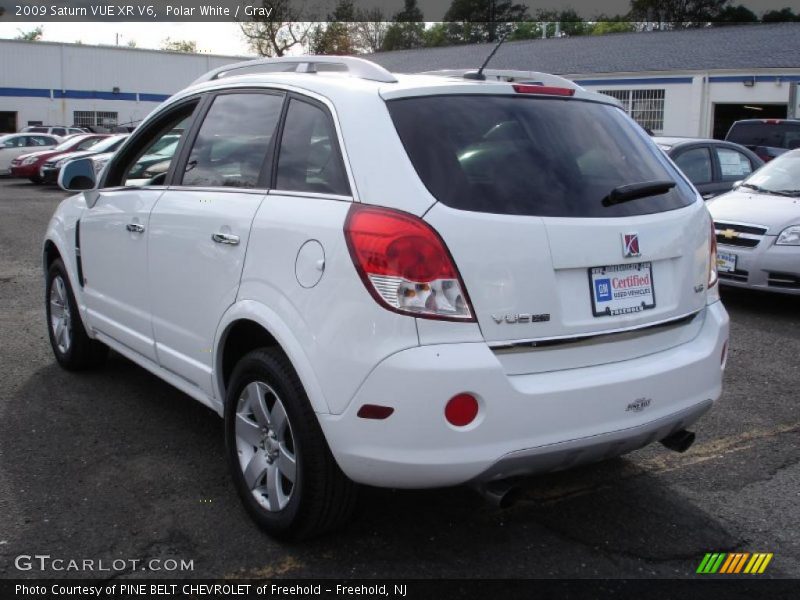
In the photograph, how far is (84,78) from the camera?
47.3 metres

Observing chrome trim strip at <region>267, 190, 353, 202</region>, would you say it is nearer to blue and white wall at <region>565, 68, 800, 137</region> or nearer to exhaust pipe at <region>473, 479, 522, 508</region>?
exhaust pipe at <region>473, 479, 522, 508</region>

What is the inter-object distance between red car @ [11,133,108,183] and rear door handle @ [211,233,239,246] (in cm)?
2220

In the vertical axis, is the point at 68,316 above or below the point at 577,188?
below

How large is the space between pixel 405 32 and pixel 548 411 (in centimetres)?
8759

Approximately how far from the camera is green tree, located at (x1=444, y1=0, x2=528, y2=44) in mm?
85062

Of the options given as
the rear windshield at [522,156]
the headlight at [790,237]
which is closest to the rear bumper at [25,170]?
the headlight at [790,237]

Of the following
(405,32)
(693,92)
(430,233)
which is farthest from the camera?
(405,32)

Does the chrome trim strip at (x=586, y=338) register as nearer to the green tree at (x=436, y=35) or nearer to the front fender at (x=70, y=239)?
the front fender at (x=70, y=239)

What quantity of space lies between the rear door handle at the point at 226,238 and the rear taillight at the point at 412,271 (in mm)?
803

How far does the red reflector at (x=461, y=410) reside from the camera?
9.55 ft

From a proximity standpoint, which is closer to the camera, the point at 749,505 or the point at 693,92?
the point at 749,505

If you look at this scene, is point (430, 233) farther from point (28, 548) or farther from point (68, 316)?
point (68, 316)

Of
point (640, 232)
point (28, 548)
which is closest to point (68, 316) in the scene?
point (28, 548)

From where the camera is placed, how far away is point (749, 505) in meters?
3.88
